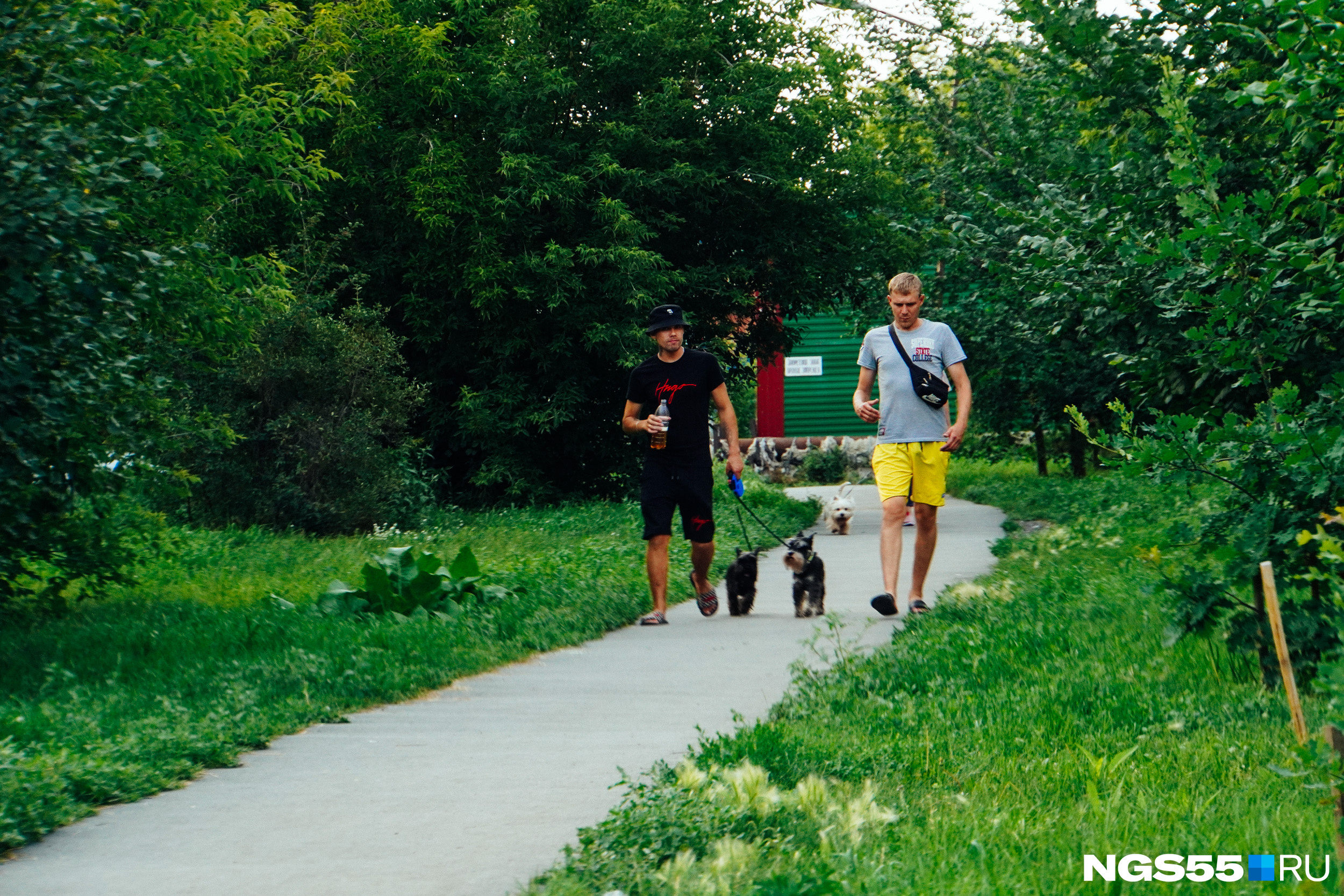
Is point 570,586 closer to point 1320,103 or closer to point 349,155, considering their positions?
point 1320,103

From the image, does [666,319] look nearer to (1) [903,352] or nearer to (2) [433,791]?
(1) [903,352]

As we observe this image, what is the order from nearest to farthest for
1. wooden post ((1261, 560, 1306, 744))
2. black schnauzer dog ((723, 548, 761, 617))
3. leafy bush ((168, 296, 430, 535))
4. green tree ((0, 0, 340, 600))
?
wooden post ((1261, 560, 1306, 744)), green tree ((0, 0, 340, 600)), black schnauzer dog ((723, 548, 761, 617)), leafy bush ((168, 296, 430, 535))

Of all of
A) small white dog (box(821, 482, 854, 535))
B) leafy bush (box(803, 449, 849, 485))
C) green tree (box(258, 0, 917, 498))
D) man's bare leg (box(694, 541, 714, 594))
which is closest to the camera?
man's bare leg (box(694, 541, 714, 594))

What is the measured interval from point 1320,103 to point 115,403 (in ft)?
21.1

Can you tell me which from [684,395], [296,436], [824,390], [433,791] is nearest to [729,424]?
[684,395]

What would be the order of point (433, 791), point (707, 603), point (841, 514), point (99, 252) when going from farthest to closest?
point (841, 514), point (707, 603), point (99, 252), point (433, 791)

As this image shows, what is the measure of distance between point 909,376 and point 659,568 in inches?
79.3

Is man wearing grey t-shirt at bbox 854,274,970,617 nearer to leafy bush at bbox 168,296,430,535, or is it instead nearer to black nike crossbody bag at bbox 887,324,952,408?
black nike crossbody bag at bbox 887,324,952,408

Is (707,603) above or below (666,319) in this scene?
below

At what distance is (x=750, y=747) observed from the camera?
186 inches

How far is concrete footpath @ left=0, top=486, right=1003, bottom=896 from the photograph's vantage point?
386cm

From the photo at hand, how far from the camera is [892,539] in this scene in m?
8.70

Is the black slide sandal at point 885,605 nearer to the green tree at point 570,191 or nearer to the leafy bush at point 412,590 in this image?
the leafy bush at point 412,590

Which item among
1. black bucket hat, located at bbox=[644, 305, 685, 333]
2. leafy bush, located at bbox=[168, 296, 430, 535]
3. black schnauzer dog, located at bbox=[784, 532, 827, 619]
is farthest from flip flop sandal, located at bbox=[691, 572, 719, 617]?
leafy bush, located at bbox=[168, 296, 430, 535]
